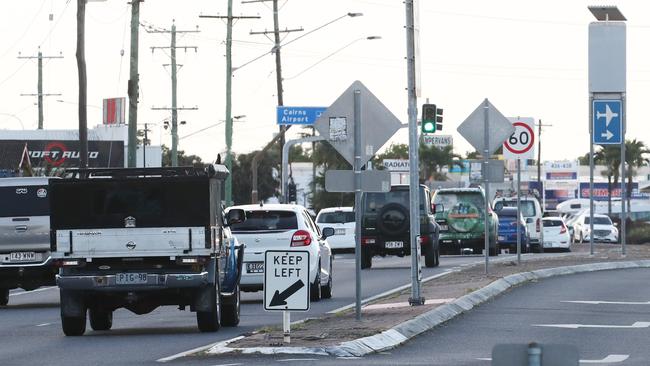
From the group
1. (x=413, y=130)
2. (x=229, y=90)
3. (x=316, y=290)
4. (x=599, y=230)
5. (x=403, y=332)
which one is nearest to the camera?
(x=403, y=332)

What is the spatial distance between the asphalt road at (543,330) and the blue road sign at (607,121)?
942 centimetres

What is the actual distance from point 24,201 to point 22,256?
1.00m

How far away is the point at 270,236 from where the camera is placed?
25.4 metres

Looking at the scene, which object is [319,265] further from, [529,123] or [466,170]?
[466,170]

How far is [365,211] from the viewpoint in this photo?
39594 millimetres

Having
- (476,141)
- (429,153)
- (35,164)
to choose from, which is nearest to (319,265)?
(476,141)

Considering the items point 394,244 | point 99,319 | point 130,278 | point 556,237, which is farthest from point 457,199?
point 130,278

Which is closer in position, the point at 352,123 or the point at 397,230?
the point at 352,123

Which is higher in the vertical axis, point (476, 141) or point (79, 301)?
point (476, 141)

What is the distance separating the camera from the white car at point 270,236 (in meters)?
25.4

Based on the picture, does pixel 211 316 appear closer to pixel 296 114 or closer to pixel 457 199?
pixel 457 199

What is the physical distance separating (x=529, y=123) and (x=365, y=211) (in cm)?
762

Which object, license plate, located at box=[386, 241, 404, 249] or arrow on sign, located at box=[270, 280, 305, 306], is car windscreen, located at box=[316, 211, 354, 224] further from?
arrow on sign, located at box=[270, 280, 305, 306]

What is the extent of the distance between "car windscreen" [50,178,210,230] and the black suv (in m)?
18.2
